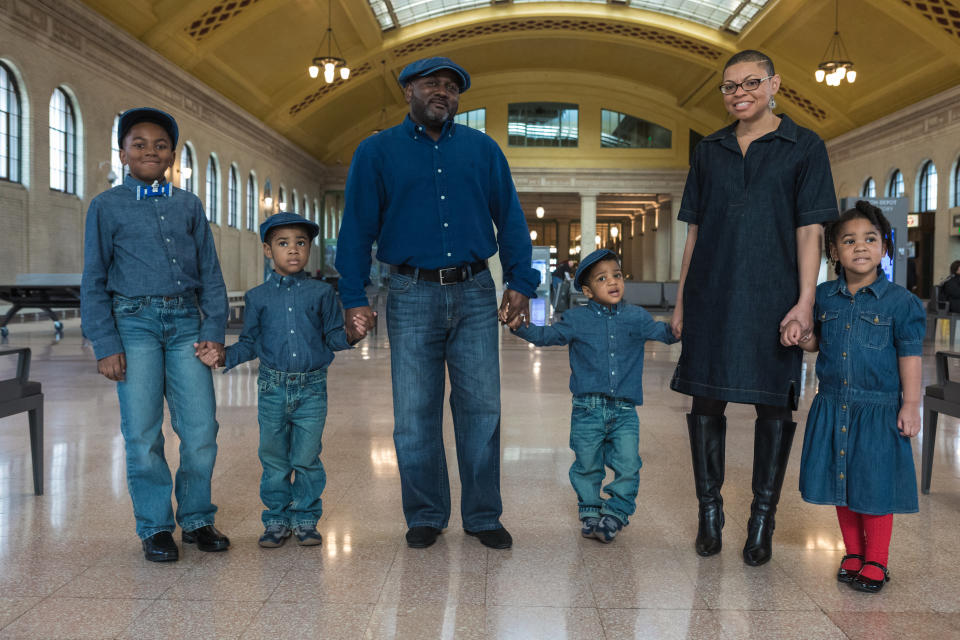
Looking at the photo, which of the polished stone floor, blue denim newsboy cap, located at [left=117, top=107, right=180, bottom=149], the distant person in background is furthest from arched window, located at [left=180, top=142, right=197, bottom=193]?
blue denim newsboy cap, located at [left=117, top=107, right=180, bottom=149]

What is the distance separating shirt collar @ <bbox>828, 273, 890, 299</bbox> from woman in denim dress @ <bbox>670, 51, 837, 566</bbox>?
0.31ft

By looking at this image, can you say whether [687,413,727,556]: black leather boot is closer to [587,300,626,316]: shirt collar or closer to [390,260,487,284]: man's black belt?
[587,300,626,316]: shirt collar

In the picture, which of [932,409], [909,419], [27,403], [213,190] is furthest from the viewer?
[213,190]

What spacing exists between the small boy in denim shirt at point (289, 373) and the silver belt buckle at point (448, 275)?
0.47 metres

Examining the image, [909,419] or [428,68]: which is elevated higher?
[428,68]

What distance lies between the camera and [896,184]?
26141 mm

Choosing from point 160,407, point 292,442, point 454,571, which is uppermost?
point 160,407

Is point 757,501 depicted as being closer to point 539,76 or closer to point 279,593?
point 279,593

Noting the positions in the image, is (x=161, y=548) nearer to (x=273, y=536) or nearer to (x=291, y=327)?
(x=273, y=536)

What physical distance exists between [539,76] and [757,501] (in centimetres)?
3467

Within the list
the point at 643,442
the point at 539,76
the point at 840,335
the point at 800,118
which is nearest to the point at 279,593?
the point at 840,335

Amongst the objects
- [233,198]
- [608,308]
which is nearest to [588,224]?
[233,198]

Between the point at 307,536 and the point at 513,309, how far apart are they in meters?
1.22

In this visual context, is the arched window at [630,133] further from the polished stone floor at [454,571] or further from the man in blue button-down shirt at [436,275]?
the man in blue button-down shirt at [436,275]
